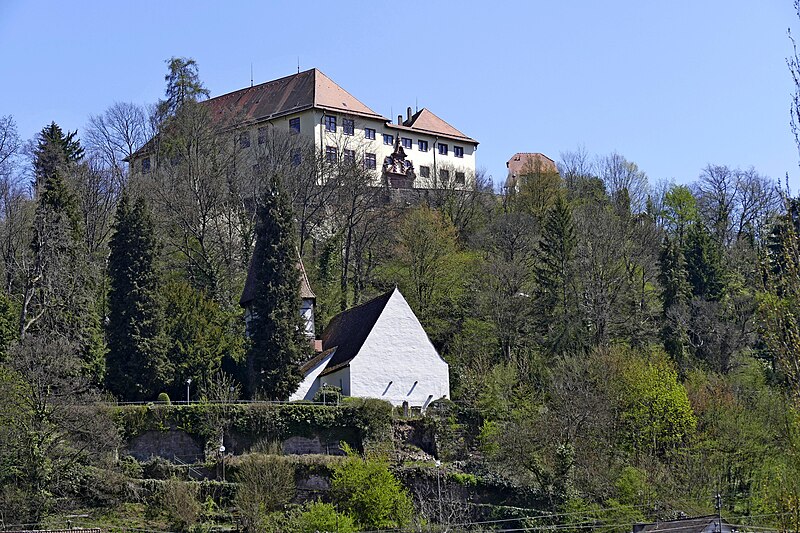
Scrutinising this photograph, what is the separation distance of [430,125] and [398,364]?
40527 mm

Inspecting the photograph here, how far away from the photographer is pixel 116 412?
155ft

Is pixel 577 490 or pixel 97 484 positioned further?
pixel 577 490

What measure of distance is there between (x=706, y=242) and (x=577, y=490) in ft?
80.0

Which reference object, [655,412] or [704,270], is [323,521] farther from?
[704,270]

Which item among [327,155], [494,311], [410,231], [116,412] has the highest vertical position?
[327,155]

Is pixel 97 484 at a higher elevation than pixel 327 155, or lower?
lower

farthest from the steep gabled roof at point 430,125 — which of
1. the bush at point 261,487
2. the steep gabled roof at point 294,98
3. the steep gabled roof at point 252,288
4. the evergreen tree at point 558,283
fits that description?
the bush at point 261,487

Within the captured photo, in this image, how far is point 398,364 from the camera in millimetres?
55562

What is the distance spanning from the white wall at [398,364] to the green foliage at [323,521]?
11315 millimetres

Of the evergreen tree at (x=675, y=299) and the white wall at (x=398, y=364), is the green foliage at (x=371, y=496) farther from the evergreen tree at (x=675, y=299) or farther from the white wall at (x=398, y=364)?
the evergreen tree at (x=675, y=299)

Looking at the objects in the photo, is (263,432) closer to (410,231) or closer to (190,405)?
(190,405)

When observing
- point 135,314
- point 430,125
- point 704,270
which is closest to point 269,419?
point 135,314

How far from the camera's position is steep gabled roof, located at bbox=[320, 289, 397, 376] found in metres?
55.7

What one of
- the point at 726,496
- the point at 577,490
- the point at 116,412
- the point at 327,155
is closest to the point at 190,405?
the point at 116,412
